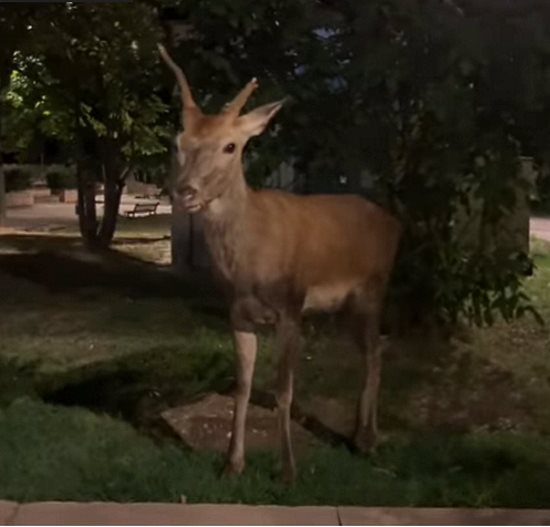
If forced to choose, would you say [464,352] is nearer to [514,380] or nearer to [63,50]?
[514,380]

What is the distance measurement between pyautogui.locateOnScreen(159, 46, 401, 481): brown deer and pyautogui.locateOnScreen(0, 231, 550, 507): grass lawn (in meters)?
0.36

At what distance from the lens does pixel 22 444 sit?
22.0 ft

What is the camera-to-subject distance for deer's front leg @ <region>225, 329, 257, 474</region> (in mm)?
6207

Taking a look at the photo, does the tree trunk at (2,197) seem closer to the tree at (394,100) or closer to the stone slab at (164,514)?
the tree at (394,100)

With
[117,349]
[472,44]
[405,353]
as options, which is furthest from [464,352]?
[472,44]

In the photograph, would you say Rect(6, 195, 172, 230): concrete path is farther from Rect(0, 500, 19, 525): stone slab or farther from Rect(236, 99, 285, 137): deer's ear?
Rect(0, 500, 19, 525): stone slab

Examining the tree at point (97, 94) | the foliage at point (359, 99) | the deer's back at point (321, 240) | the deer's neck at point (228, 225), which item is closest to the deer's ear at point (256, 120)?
the deer's neck at point (228, 225)

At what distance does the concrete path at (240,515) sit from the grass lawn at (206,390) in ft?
0.46

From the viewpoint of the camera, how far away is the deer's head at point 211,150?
225 inches

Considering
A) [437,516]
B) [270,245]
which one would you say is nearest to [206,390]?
[270,245]

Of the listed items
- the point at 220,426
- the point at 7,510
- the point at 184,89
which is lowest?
the point at 7,510

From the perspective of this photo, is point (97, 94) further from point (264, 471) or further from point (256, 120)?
point (264, 471)

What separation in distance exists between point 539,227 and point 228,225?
2.19 meters

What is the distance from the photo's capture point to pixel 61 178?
787cm
